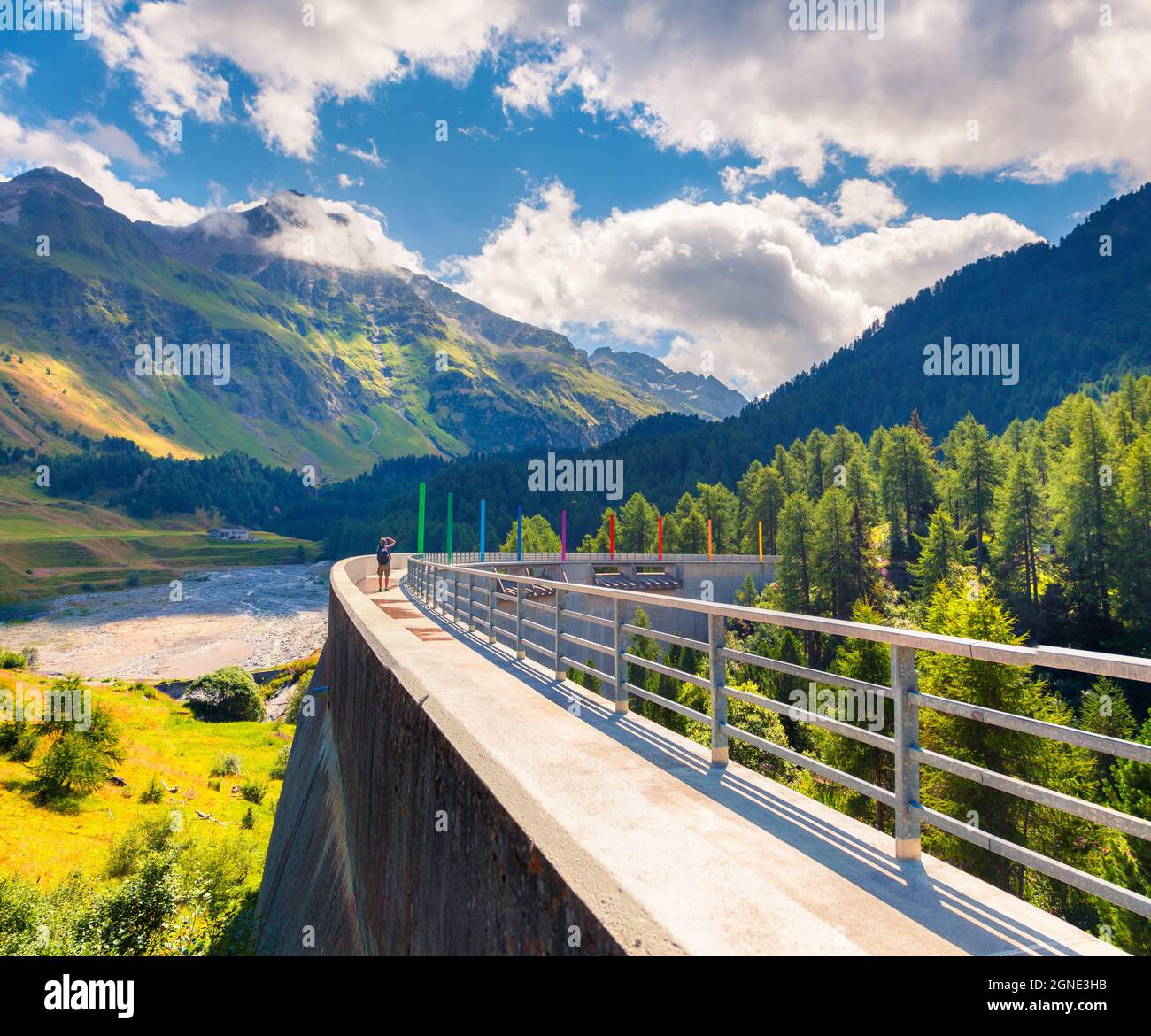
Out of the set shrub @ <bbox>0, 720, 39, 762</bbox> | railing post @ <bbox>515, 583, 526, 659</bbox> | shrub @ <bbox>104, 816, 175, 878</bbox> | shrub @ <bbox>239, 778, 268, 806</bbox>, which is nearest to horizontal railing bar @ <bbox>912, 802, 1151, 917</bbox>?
railing post @ <bbox>515, 583, 526, 659</bbox>

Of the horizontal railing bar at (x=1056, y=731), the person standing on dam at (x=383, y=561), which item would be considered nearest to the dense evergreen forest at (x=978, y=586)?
the horizontal railing bar at (x=1056, y=731)

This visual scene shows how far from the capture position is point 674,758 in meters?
6.07

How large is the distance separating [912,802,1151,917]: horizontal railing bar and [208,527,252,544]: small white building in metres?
193

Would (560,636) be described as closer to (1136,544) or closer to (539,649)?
(539,649)

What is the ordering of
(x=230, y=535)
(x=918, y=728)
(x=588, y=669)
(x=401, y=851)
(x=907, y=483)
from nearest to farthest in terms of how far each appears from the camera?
(x=918, y=728)
(x=401, y=851)
(x=588, y=669)
(x=907, y=483)
(x=230, y=535)

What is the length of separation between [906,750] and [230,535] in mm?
198286

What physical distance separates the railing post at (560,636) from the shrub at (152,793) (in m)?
36.1

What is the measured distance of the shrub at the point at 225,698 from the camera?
58.1 m

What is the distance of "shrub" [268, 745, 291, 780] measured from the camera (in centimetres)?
4434

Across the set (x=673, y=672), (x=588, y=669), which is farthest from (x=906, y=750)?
(x=588, y=669)

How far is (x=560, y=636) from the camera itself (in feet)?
29.6

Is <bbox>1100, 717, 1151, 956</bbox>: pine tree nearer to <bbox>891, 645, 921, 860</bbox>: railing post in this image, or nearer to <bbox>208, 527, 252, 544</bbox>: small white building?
<bbox>891, 645, 921, 860</bbox>: railing post

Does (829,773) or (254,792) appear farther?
(254,792)
